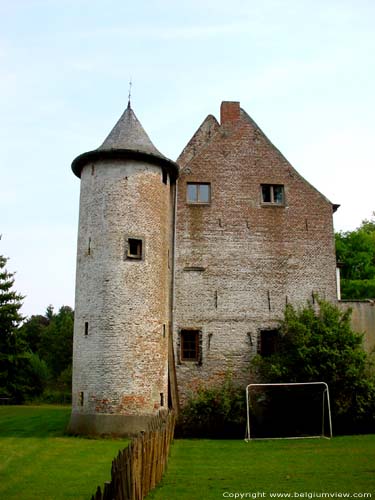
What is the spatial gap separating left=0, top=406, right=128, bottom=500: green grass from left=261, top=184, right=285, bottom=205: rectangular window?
1179 cm

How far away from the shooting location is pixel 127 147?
2133cm

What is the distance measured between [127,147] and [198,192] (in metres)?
4.29

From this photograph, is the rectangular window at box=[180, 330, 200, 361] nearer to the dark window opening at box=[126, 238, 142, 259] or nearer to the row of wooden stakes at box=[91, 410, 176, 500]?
the dark window opening at box=[126, 238, 142, 259]

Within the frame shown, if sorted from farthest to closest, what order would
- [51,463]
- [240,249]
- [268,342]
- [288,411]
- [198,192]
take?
[198,192], [240,249], [268,342], [288,411], [51,463]

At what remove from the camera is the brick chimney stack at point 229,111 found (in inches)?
1001

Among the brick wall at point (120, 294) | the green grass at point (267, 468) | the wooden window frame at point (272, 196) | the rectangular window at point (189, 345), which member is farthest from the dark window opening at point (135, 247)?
the green grass at point (267, 468)

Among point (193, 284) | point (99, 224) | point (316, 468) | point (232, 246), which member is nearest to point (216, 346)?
point (193, 284)

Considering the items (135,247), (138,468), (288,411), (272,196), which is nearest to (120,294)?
(135,247)

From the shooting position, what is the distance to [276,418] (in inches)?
867

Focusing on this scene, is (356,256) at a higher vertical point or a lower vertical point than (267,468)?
higher

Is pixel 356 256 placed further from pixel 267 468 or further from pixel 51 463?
pixel 51 463

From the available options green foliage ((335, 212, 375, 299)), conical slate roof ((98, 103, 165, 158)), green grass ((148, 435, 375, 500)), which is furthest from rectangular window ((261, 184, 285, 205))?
green foliage ((335, 212, 375, 299))

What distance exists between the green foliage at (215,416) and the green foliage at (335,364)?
1.75 metres

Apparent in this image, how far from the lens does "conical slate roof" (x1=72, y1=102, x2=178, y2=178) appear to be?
69.6ft
